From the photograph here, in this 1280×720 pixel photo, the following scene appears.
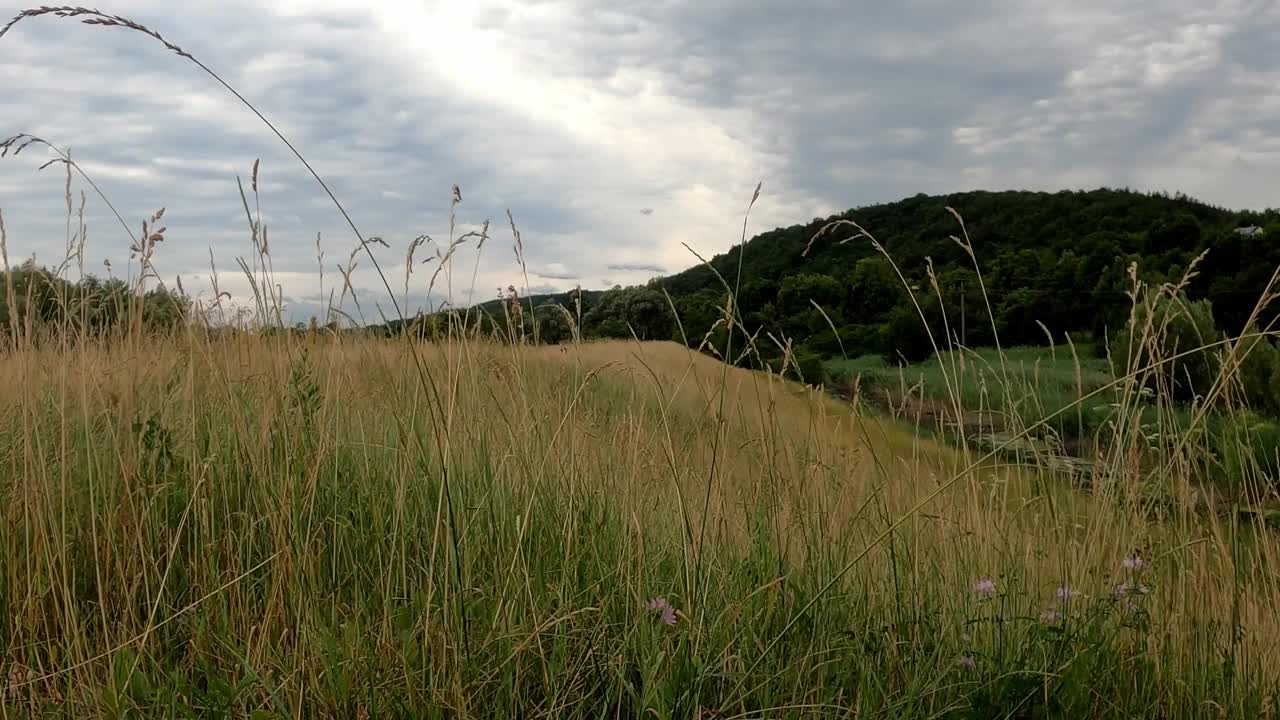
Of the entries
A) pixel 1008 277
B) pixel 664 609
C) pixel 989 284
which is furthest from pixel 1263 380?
pixel 664 609

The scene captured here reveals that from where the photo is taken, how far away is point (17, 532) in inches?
89.7

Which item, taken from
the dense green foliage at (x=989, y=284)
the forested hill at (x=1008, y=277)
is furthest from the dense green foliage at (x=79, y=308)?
the forested hill at (x=1008, y=277)

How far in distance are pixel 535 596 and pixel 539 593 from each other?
50mm

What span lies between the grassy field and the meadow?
0.01 metres

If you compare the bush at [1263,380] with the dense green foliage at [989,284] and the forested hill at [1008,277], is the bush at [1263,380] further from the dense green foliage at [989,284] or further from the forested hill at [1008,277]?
the forested hill at [1008,277]

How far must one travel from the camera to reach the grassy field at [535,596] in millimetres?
1685

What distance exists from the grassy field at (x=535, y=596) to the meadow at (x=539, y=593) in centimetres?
1

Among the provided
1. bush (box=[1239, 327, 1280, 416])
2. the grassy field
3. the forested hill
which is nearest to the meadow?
the grassy field

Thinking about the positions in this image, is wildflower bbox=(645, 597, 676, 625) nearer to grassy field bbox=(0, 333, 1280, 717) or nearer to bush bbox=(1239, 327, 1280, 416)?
grassy field bbox=(0, 333, 1280, 717)

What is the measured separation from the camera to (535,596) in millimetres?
2078

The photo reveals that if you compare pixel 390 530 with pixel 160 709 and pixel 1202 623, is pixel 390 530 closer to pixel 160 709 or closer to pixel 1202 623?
pixel 160 709

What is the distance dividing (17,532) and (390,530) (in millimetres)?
992

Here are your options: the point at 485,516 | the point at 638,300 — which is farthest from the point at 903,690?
the point at 638,300

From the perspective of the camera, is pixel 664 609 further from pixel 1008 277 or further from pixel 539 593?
pixel 1008 277
